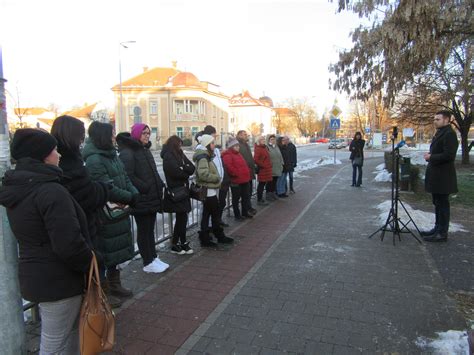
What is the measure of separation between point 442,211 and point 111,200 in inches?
206

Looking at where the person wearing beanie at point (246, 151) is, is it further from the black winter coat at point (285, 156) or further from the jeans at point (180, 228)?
the jeans at point (180, 228)

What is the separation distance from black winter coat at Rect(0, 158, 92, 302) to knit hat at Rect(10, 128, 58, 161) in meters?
0.04

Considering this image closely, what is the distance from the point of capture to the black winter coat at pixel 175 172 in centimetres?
562

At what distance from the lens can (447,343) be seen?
11.1 ft

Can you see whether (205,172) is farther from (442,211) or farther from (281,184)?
(281,184)

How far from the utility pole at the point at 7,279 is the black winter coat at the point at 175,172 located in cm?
283

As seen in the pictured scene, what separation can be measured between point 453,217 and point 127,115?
197 ft

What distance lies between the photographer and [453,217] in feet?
27.9

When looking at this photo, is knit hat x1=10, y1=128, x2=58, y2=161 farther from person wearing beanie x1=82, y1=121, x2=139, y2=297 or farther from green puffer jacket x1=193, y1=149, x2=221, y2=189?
green puffer jacket x1=193, y1=149, x2=221, y2=189

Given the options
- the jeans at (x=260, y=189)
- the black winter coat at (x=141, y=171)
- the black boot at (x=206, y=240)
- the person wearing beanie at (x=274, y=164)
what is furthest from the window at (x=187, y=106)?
the black winter coat at (x=141, y=171)

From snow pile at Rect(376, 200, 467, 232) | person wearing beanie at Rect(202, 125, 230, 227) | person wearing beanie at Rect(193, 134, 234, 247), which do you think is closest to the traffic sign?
snow pile at Rect(376, 200, 467, 232)

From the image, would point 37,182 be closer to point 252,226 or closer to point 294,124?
point 252,226

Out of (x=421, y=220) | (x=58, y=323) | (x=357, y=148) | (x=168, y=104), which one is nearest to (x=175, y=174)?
(x=58, y=323)

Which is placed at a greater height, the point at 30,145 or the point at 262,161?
the point at 30,145
